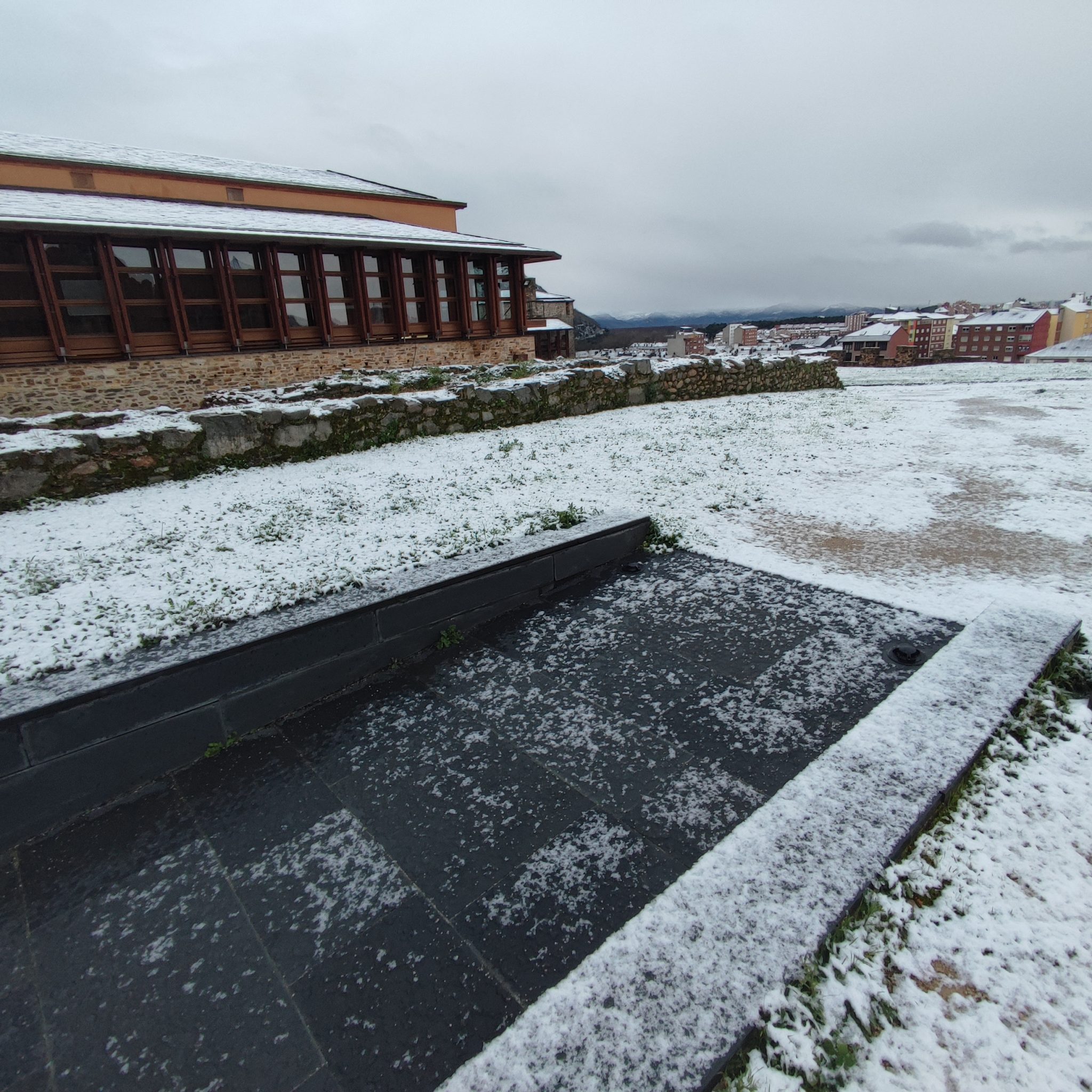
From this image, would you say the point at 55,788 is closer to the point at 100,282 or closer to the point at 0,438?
the point at 0,438

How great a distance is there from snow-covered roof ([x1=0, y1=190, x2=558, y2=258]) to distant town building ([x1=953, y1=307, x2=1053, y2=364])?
271 ft

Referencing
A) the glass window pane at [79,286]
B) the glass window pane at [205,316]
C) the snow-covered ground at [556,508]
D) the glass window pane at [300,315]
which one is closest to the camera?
the snow-covered ground at [556,508]

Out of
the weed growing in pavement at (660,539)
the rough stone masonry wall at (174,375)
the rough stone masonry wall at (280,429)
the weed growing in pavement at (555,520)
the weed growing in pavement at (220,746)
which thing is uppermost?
the rough stone masonry wall at (174,375)

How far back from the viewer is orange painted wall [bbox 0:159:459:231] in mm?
15867

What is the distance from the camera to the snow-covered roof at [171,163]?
637 inches

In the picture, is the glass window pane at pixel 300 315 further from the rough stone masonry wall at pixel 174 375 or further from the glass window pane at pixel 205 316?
the glass window pane at pixel 205 316

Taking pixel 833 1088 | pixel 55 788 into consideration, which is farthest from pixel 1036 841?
pixel 55 788

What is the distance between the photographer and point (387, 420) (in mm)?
8578

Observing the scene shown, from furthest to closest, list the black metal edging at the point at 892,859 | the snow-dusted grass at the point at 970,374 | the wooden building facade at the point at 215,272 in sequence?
the snow-dusted grass at the point at 970,374, the wooden building facade at the point at 215,272, the black metal edging at the point at 892,859

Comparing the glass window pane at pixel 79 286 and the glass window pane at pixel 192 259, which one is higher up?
the glass window pane at pixel 192 259

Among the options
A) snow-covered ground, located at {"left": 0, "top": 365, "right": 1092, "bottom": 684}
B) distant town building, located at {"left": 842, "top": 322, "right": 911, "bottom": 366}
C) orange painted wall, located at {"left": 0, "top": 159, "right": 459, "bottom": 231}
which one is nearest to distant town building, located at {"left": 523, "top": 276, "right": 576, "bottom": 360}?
orange painted wall, located at {"left": 0, "top": 159, "right": 459, "bottom": 231}

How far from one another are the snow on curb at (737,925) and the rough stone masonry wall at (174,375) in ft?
40.3

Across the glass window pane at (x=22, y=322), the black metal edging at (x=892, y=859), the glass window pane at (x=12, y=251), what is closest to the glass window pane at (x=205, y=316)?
the glass window pane at (x=22, y=322)

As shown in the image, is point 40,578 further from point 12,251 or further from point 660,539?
point 12,251
